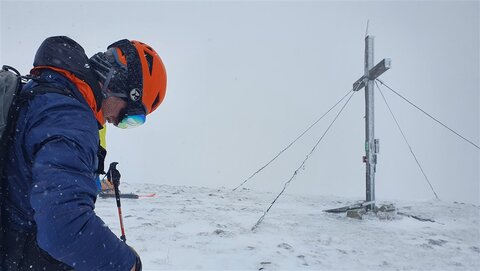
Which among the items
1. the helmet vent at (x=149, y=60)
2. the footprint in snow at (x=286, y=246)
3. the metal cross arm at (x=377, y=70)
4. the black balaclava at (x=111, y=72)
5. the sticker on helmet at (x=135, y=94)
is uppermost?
the metal cross arm at (x=377, y=70)

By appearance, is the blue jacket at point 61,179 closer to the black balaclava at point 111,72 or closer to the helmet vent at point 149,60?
the black balaclava at point 111,72

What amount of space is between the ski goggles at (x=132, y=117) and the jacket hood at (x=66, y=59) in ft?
1.18

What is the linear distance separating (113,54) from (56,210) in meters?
1.06

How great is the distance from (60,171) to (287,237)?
523 cm

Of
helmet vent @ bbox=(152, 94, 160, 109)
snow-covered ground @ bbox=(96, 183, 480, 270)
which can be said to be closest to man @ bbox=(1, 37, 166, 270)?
helmet vent @ bbox=(152, 94, 160, 109)

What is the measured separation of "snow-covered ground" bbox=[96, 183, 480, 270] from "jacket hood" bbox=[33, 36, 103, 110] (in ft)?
10.3

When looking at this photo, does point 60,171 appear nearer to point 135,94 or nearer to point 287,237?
point 135,94

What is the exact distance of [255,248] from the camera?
553 centimetres

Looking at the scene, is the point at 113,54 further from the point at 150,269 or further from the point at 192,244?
the point at 192,244

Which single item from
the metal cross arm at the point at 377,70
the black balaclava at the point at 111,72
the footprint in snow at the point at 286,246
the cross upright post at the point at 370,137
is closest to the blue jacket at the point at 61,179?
the black balaclava at the point at 111,72

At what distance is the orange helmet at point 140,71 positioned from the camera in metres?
2.28

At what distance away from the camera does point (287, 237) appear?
6.29m

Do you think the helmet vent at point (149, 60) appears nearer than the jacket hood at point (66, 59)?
No

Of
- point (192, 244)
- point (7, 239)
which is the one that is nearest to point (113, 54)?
point (7, 239)
